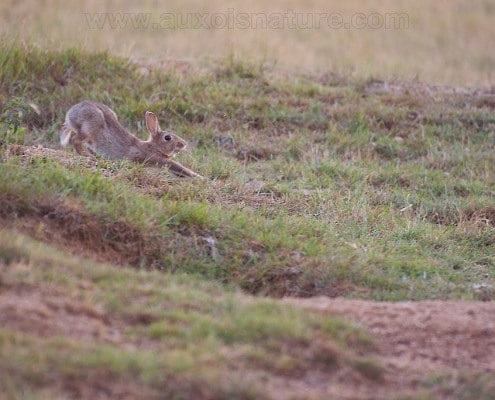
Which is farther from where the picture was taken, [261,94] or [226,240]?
[261,94]

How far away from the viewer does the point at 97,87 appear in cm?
1012

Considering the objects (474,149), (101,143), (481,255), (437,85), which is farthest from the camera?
(437,85)

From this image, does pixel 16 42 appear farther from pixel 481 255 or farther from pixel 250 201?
pixel 481 255

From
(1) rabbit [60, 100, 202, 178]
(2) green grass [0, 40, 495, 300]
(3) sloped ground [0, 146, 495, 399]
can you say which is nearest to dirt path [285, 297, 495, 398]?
(3) sloped ground [0, 146, 495, 399]

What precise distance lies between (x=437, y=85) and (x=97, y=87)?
4294 mm

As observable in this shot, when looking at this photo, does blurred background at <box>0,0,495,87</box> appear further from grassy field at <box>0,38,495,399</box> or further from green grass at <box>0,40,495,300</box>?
grassy field at <box>0,38,495,399</box>

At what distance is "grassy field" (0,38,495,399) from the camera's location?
4.65m

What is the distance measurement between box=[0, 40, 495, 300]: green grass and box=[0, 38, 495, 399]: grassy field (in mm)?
19

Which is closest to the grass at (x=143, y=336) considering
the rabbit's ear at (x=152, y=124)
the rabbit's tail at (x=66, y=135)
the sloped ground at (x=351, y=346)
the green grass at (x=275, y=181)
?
the sloped ground at (x=351, y=346)

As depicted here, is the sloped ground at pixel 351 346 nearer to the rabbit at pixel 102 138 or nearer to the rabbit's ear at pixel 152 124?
the rabbit at pixel 102 138

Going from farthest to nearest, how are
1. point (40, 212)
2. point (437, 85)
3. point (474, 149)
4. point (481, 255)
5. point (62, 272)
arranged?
point (437, 85)
point (474, 149)
point (481, 255)
point (40, 212)
point (62, 272)

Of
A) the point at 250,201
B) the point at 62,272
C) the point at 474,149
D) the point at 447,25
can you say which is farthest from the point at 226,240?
the point at 447,25

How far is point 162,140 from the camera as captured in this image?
8680 millimetres

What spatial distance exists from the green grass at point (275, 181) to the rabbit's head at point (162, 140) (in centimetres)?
24
